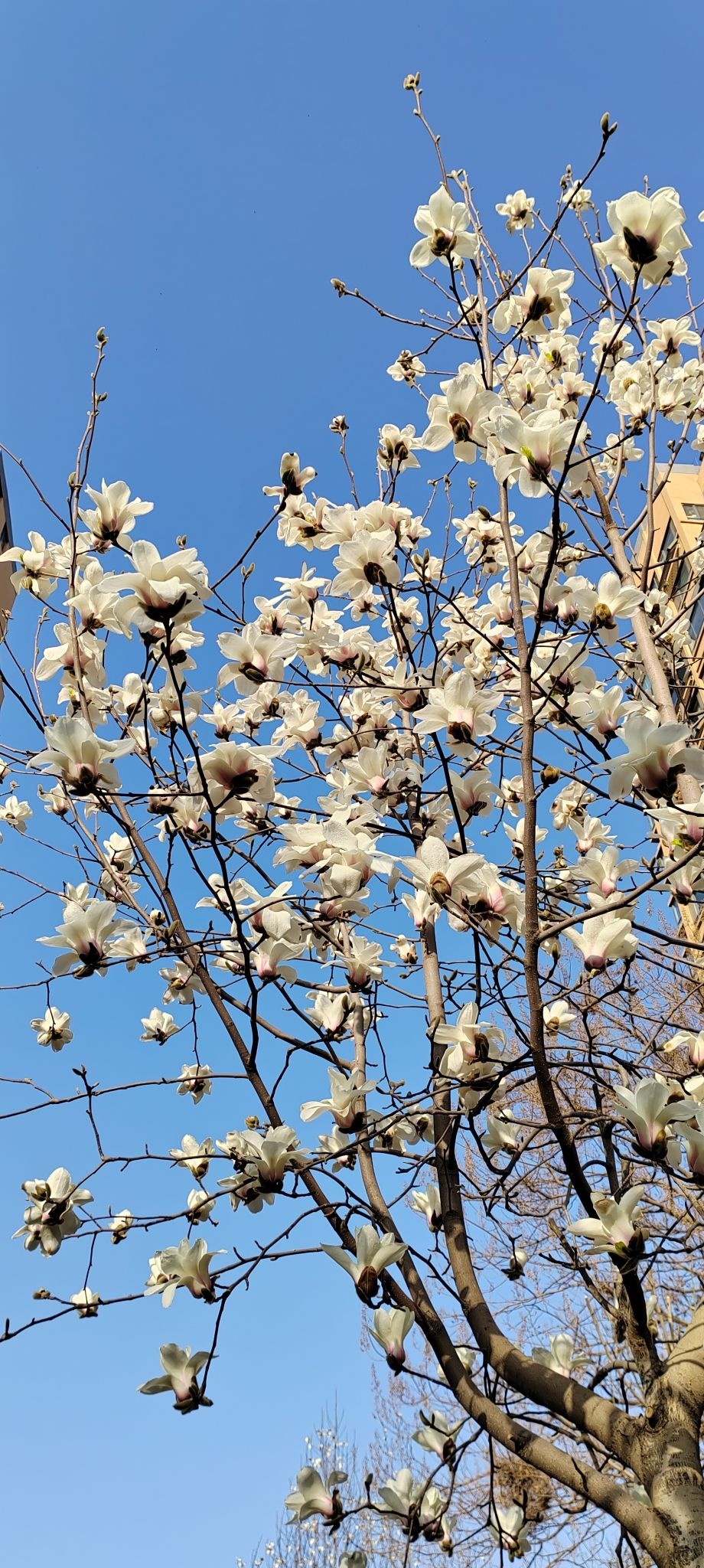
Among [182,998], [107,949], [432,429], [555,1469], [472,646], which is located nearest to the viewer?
[555,1469]

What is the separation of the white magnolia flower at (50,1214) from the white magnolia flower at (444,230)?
6.41 feet

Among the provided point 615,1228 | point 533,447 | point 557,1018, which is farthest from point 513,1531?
point 533,447

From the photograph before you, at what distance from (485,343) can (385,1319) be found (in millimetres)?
1852

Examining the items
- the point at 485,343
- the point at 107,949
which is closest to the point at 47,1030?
the point at 107,949

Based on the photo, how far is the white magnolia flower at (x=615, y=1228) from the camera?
1.49m

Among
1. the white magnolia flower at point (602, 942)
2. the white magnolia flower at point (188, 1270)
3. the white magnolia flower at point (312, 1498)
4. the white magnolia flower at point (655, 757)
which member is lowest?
the white magnolia flower at point (312, 1498)

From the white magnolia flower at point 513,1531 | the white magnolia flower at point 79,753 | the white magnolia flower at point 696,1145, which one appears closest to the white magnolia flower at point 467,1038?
the white magnolia flower at point 696,1145

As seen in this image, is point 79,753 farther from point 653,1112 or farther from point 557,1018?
point 557,1018

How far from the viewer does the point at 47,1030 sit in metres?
2.46

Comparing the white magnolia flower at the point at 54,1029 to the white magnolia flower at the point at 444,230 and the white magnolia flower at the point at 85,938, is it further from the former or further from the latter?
the white magnolia flower at the point at 444,230

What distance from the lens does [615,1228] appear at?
150 cm

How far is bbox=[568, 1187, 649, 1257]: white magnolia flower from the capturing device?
4.90 ft

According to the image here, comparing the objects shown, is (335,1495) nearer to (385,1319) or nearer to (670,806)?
(385,1319)

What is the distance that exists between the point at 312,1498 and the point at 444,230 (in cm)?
241
